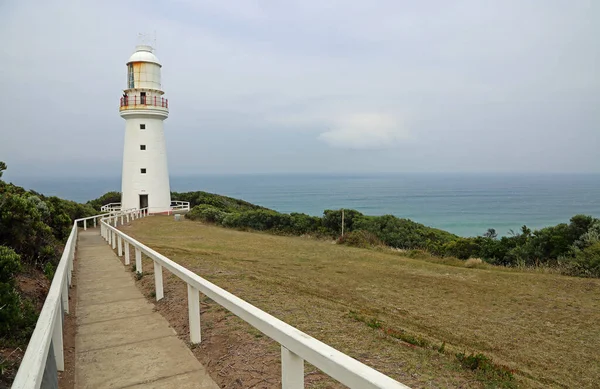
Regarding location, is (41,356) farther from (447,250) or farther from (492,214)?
(492,214)

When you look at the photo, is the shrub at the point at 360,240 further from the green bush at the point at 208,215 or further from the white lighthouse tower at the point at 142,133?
the white lighthouse tower at the point at 142,133

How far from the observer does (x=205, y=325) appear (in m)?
5.36

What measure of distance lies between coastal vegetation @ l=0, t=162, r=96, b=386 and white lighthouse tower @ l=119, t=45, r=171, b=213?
20.9 meters

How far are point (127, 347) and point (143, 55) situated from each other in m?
30.0

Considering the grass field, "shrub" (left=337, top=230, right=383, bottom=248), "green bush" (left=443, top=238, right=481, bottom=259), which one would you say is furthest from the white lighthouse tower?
"green bush" (left=443, top=238, right=481, bottom=259)

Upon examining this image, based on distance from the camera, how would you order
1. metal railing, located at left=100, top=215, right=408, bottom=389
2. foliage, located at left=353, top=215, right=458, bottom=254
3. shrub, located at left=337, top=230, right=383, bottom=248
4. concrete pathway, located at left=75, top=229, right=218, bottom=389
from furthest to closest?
foliage, located at left=353, top=215, right=458, bottom=254
shrub, located at left=337, top=230, right=383, bottom=248
concrete pathway, located at left=75, top=229, right=218, bottom=389
metal railing, located at left=100, top=215, right=408, bottom=389

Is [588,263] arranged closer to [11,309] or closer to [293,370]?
[293,370]

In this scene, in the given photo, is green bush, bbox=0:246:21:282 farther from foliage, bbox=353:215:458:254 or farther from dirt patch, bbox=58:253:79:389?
foliage, bbox=353:215:458:254

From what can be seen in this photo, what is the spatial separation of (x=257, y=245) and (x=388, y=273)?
6.62m

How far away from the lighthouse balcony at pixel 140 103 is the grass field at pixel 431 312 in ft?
67.6

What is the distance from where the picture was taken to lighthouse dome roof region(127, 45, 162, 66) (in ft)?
100

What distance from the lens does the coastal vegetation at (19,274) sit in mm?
4477

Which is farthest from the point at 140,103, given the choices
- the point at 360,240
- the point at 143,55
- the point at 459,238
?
the point at 459,238

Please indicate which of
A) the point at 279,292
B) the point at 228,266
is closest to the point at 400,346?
the point at 279,292
